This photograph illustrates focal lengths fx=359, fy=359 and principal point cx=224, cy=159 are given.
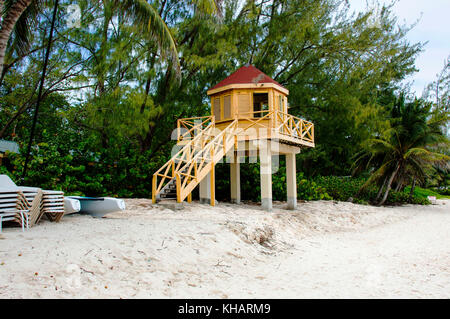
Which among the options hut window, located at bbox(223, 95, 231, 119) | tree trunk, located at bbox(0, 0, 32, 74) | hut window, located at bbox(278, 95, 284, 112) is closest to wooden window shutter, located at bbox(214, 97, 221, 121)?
hut window, located at bbox(223, 95, 231, 119)

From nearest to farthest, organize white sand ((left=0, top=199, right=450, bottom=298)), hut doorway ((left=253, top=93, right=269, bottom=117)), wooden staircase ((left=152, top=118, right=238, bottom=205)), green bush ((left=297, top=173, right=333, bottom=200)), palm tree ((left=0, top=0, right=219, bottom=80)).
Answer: white sand ((left=0, top=199, right=450, bottom=298)), palm tree ((left=0, top=0, right=219, bottom=80)), wooden staircase ((left=152, top=118, right=238, bottom=205)), hut doorway ((left=253, top=93, right=269, bottom=117)), green bush ((left=297, top=173, right=333, bottom=200))

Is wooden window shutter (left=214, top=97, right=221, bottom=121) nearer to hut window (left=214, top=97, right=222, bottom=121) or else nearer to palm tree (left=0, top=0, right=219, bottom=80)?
hut window (left=214, top=97, right=222, bottom=121)

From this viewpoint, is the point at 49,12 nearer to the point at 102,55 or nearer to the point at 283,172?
the point at 102,55

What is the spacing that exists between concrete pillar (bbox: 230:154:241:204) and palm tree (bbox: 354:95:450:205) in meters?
7.51

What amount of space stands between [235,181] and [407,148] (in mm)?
10850

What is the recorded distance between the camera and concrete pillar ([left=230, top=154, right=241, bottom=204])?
1598 centimetres

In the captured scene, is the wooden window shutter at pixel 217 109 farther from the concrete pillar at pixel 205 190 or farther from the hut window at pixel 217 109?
the concrete pillar at pixel 205 190

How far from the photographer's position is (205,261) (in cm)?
640

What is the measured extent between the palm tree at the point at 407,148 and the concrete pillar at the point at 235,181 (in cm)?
751

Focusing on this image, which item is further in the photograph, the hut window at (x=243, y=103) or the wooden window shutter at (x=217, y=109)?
the wooden window shutter at (x=217, y=109)

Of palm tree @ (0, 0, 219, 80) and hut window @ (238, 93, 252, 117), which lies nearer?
palm tree @ (0, 0, 219, 80)

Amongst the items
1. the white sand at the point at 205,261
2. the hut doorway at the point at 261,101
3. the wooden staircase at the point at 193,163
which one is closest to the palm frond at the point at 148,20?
the wooden staircase at the point at 193,163

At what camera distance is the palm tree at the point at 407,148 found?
19.6 meters

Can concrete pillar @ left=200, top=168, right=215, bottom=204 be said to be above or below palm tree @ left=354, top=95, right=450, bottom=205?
below
